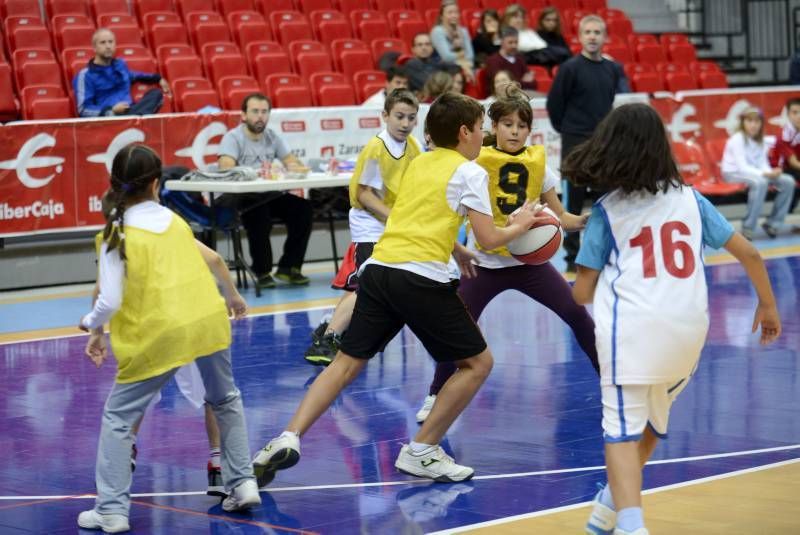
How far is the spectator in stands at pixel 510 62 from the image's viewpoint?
1669 cm

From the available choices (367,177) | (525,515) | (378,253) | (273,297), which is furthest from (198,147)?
(525,515)

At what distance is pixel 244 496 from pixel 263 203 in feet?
24.8

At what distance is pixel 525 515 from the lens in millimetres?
5477

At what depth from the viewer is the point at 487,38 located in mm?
17812

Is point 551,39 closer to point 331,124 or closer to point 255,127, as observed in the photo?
point 331,124

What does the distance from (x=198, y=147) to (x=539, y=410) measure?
704cm

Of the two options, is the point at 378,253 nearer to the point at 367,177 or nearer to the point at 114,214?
the point at 114,214

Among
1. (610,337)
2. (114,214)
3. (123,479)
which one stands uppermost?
(114,214)

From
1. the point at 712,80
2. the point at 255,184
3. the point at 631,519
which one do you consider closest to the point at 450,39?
the point at 712,80

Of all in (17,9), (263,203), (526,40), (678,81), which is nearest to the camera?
(263,203)

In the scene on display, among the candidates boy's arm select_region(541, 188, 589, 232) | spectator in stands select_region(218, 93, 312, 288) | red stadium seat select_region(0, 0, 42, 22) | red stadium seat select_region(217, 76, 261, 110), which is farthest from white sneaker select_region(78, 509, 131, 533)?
red stadium seat select_region(0, 0, 42, 22)

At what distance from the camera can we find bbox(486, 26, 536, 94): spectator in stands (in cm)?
1669

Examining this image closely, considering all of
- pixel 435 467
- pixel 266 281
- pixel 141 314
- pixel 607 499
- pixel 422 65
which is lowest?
pixel 266 281

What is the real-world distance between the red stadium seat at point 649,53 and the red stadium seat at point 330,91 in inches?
229
